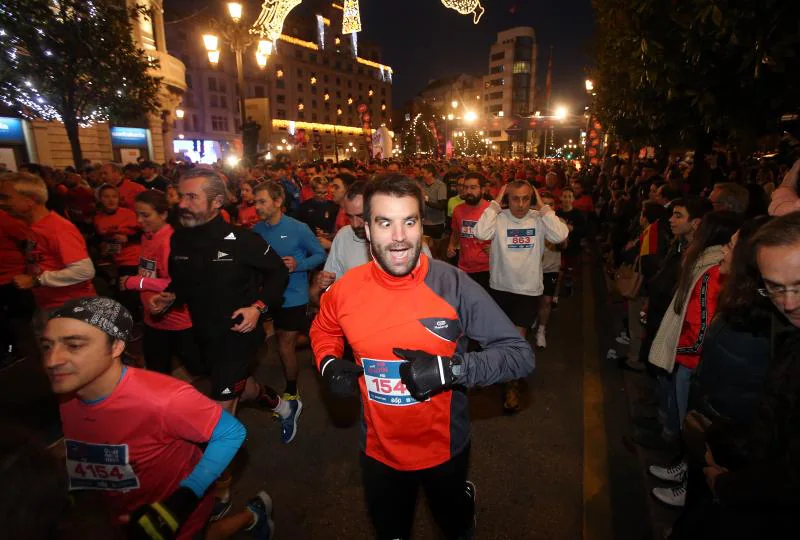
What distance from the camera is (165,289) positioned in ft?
13.3

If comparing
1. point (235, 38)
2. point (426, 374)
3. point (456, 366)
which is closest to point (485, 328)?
point (456, 366)

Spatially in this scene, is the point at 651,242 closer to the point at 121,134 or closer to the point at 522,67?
the point at 121,134

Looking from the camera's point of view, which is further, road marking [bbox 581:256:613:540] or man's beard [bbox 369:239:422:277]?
road marking [bbox 581:256:613:540]

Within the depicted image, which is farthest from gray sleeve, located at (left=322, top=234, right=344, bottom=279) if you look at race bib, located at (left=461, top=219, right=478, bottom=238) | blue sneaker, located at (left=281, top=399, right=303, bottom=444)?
race bib, located at (left=461, top=219, right=478, bottom=238)

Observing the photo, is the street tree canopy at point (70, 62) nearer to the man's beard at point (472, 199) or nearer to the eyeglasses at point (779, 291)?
the man's beard at point (472, 199)

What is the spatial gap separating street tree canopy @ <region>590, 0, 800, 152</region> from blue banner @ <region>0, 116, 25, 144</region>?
81.5ft

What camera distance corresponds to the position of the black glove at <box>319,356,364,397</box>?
83.4 inches

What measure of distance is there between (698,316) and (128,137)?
3316 centimetres

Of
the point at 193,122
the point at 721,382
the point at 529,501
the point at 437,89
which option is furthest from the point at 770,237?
the point at 437,89

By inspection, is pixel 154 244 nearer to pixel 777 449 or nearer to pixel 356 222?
pixel 356 222

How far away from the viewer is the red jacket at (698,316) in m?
3.24

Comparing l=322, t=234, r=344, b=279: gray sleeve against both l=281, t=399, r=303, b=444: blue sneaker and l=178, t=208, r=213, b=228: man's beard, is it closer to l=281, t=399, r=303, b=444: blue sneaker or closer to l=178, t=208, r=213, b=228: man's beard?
l=178, t=208, r=213, b=228: man's beard

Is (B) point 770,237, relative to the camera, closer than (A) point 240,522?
Yes

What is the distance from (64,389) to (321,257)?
3.23 meters
